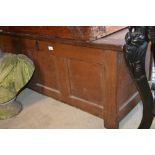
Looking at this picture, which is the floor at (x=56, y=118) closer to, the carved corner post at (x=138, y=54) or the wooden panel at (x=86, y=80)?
the wooden panel at (x=86, y=80)

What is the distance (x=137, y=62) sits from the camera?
4.36ft

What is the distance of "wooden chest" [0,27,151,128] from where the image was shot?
1.61 m

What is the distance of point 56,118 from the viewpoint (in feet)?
6.71

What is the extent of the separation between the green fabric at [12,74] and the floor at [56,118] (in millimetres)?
250

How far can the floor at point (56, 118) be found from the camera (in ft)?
6.29

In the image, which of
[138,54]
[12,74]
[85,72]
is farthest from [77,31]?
[12,74]

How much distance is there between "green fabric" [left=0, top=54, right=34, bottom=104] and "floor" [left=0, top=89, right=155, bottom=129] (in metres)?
0.25

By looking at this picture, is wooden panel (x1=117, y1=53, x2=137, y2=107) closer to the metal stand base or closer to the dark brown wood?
the dark brown wood

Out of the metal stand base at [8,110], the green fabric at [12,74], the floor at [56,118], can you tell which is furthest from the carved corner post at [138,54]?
the metal stand base at [8,110]

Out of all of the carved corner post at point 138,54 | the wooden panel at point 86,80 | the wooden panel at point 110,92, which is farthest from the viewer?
the wooden panel at point 86,80

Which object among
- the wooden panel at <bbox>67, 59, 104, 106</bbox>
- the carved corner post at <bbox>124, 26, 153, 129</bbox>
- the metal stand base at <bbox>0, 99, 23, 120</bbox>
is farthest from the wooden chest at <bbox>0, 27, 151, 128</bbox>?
the metal stand base at <bbox>0, 99, 23, 120</bbox>

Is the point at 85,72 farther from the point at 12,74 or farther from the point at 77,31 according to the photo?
the point at 12,74
